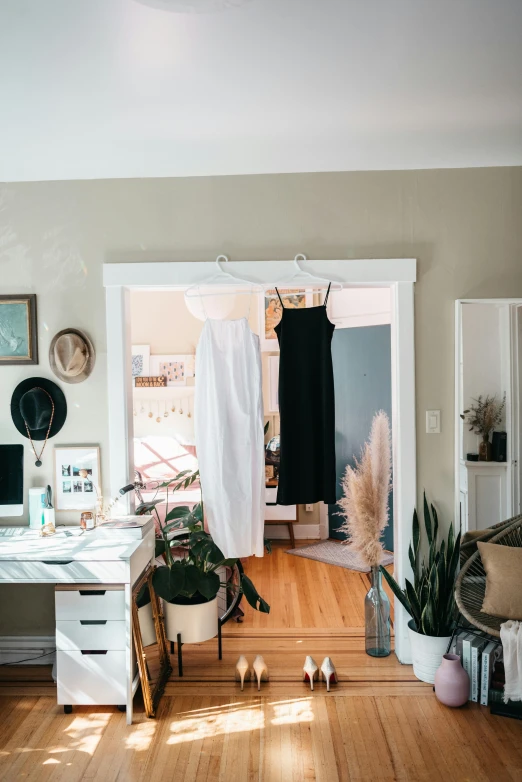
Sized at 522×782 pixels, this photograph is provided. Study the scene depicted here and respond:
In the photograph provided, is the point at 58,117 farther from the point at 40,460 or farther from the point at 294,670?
the point at 294,670

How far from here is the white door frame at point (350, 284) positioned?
3.23 metres

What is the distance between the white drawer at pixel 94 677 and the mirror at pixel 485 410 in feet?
5.94

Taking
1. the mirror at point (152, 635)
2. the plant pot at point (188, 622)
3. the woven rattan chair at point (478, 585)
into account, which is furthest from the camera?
the plant pot at point (188, 622)

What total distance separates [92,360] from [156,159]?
1.07 m

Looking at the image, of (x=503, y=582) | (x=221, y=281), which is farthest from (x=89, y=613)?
(x=503, y=582)

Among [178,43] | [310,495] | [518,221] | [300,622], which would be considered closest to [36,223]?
[178,43]

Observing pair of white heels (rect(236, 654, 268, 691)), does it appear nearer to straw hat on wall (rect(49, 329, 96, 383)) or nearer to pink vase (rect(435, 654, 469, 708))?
pink vase (rect(435, 654, 469, 708))

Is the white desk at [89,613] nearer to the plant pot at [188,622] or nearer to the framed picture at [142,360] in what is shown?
the plant pot at [188,622]

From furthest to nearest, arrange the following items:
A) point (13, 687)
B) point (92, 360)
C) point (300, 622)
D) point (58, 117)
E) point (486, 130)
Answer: point (300, 622) → point (92, 360) → point (13, 687) → point (486, 130) → point (58, 117)

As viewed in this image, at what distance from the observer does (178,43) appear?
2070mm

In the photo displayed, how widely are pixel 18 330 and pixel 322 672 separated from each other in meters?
2.32

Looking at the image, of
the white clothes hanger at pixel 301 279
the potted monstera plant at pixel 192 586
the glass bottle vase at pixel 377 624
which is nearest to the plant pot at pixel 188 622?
the potted monstera plant at pixel 192 586

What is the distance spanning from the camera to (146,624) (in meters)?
3.27

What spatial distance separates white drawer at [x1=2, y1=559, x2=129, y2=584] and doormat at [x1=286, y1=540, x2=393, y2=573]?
2531 mm
